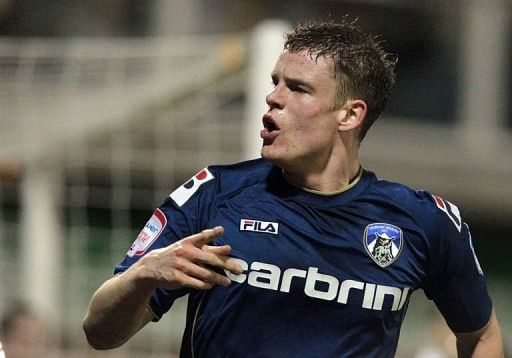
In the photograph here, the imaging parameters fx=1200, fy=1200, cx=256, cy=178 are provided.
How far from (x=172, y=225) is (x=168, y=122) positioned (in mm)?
5177

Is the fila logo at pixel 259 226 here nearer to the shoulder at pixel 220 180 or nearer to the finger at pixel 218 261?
the shoulder at pixel 220 180

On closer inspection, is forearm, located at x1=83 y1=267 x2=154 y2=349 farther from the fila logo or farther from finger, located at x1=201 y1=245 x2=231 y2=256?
the fila logo

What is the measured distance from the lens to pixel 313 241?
4066mm

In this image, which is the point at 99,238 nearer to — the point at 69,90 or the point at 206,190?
the point at 69,90

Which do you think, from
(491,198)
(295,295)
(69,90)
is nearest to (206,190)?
(295,295)

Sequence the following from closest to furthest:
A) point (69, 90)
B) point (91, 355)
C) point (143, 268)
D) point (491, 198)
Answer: point (143, 268) < point (69, 90) < point (91, 355) < point (491, 198)

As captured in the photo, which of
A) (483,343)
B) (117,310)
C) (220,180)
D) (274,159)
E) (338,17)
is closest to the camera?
(117,310)

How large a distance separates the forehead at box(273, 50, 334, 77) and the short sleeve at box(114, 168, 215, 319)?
49 centimetres

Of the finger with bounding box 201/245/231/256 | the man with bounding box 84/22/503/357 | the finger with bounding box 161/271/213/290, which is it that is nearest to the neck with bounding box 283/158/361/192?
the man with bounding box 84/22/503/357

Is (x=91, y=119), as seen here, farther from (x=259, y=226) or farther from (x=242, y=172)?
(x=259, y=226)

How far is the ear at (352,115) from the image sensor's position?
420cm

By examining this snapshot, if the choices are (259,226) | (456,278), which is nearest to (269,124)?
(259,226)

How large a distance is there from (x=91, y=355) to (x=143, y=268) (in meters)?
7.40

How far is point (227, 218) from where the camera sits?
406cm
